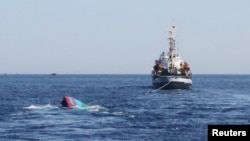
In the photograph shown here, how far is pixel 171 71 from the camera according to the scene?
485 ft

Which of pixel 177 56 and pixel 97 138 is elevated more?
pixel 177 56

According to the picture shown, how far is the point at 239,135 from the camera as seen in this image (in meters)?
20.5

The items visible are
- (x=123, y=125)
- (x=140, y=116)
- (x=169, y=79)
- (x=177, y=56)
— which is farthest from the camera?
(x=177, y=56)

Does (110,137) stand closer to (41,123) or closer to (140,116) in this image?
(41,123)

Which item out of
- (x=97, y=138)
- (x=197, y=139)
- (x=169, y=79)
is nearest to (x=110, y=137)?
(x=97, y=138)

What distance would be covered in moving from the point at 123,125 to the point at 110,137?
9462mm

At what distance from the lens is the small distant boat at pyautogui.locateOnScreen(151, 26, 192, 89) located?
142 meters

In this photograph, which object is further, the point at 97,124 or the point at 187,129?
the point at 97,124

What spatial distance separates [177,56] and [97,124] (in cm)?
9882

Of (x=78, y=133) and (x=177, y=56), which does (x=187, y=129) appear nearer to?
(x=78, y=133)

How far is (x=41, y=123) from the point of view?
59344 mm

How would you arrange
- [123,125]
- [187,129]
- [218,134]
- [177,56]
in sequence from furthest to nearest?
[177,56] < [123,125] < [187,129] < [218,134]

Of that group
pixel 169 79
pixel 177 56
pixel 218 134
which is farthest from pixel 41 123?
pixel 177 56

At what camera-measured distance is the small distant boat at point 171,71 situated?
467ft
